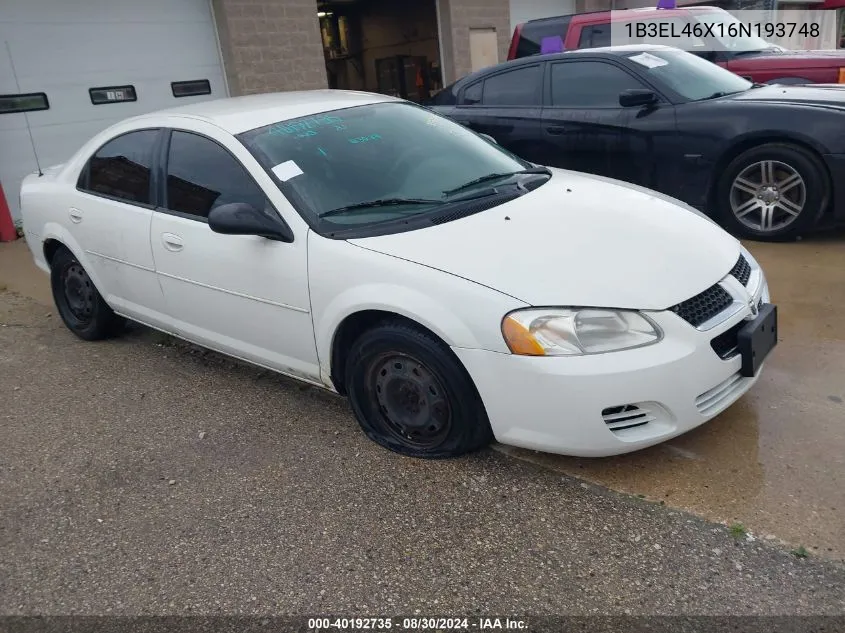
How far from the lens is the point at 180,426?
3494 millimetres

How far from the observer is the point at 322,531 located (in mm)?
2604

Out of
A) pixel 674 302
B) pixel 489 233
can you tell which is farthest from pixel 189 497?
pixel 674 302

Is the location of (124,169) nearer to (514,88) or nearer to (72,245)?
(72,245)

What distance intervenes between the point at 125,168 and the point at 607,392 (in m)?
3.04

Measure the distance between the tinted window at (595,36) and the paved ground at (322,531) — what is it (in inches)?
269

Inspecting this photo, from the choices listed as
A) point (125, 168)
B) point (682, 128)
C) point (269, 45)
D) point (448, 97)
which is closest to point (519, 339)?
point (125, 168)

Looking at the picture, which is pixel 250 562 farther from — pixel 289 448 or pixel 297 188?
pixel 297 188

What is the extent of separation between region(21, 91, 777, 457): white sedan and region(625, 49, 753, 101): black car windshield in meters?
2.38

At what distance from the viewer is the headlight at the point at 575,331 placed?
250 cm

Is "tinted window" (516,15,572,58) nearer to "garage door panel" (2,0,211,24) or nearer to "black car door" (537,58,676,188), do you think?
"black car door" (537,58,676,188)

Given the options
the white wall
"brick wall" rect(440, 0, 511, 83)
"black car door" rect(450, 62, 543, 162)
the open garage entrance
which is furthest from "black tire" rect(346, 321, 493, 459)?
the white wall

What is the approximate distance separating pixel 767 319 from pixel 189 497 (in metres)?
2.50

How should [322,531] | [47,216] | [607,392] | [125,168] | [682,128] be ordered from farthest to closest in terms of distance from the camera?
[682,128], [47,216], [125,168], [322,531], [607,392]

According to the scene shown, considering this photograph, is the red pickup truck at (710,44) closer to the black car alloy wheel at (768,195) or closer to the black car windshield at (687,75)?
the black car windshield at (687,75)
